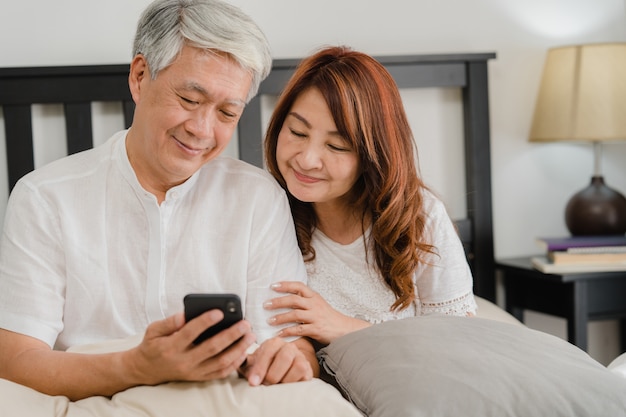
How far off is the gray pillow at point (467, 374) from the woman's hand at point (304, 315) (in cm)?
16

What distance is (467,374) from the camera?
4.19ft

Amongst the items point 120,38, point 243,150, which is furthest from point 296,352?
point 120,38

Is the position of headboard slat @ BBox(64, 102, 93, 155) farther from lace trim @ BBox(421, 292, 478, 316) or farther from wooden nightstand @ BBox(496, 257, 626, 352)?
wooden nightstand @ BBox(496, 257, 626, 352)

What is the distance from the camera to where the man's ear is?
158 cm

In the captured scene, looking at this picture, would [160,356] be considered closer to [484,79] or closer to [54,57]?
[54,57]

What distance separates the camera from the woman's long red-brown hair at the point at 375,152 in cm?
173

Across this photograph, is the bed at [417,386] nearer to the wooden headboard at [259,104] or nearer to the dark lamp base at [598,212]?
the wooden headboard at [259,104]

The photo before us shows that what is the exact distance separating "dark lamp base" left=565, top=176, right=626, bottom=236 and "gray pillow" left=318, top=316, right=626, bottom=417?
3.96 feet

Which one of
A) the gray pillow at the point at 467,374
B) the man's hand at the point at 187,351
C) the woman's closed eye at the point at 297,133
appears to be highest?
the woman's closed eye at the point at 297,133

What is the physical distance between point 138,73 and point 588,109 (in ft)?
4.84

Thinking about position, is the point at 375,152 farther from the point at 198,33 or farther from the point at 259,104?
the point at 259,104

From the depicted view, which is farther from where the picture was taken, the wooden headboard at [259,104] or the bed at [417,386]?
the wooden headboard at [259,104]

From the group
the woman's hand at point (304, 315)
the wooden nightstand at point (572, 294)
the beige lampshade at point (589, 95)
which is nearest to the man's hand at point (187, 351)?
the woman's hand at point (304, 315)

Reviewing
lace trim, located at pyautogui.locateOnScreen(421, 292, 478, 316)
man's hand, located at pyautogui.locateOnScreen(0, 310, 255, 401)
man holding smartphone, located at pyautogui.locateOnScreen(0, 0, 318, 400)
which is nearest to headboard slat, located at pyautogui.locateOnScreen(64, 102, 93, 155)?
man holding smartphone, located at pyautogui.locateOnScreen(0, 0, 318, 400)
